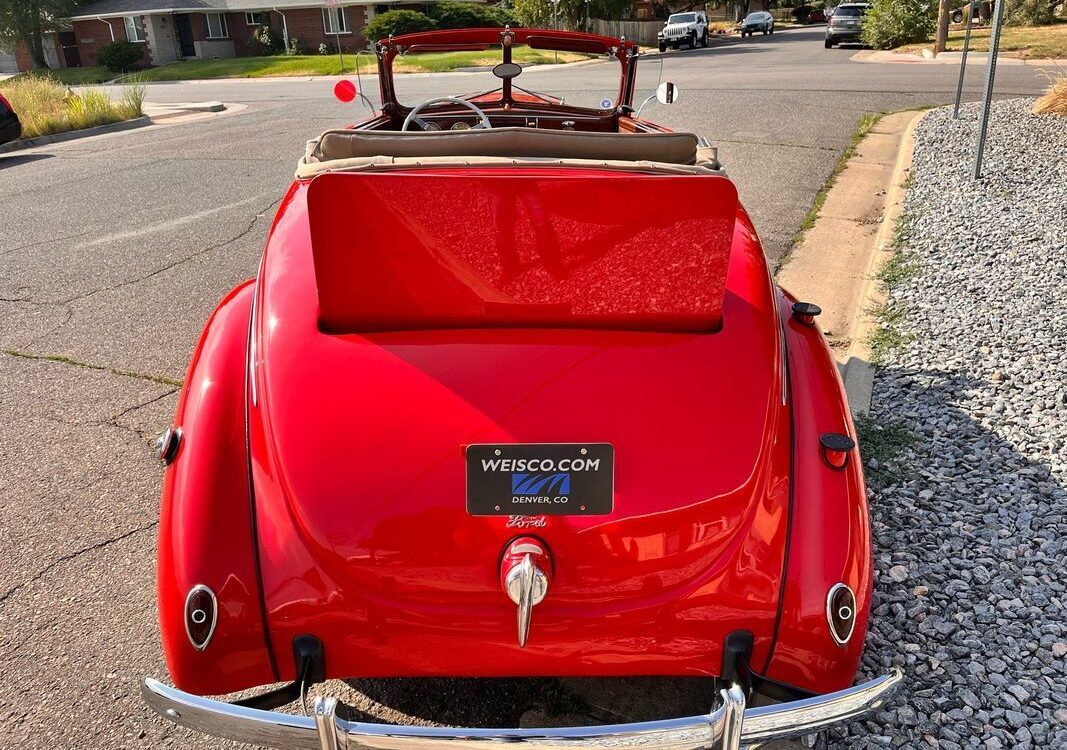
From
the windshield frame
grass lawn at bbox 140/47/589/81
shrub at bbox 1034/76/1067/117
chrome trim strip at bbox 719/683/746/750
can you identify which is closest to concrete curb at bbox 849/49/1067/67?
shrub at bbox 1034/76/1067/117

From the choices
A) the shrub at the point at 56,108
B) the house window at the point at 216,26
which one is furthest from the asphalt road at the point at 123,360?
the house window at the point at 216,26

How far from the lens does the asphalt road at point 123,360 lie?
238 cm

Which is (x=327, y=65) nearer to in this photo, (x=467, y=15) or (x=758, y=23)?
(x=467, y=15)

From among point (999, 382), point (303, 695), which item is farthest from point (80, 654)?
point (999, 382)

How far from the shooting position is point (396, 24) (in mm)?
34031

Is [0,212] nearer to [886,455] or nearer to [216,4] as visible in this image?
[886,455]

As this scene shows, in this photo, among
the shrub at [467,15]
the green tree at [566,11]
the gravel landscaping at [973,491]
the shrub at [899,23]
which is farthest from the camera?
the shrub at [467,15]

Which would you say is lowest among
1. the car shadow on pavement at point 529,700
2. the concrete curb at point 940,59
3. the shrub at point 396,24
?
the car shadow on pavement at point 529,700

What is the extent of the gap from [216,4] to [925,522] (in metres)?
44.3

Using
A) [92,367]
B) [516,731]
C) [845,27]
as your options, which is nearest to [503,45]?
[92,367]

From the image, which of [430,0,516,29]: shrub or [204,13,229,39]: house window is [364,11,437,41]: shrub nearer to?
[430,0,516,29]: shrub

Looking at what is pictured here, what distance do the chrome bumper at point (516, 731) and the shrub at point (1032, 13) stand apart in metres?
35.9

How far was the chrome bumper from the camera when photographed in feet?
5.30

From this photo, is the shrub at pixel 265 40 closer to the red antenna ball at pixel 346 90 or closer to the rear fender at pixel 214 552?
the red antenna ball at pixel 346 90
